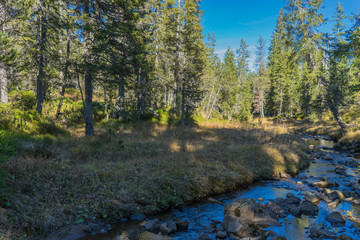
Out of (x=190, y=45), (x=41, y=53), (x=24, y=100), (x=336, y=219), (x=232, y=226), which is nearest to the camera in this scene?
(x=232, y=226)

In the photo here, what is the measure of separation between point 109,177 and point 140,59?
979 centimetres

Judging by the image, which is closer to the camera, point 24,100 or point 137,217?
point 137,217

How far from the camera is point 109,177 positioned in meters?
6.87

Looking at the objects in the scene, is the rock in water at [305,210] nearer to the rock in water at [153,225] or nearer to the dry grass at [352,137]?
the rock in water at [153,225]

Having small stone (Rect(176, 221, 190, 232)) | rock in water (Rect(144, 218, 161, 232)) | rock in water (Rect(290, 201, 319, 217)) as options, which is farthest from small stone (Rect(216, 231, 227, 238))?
rock in water (Rect(290, 201, 319, 217))

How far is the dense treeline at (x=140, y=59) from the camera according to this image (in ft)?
36.4

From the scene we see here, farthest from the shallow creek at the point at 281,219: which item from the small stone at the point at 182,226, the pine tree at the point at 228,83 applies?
the pine tree at the point at 228,83

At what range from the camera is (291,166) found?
37.6 feet

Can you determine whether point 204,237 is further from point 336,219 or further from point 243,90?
point 243,90

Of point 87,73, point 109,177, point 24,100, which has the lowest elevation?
point 109,177

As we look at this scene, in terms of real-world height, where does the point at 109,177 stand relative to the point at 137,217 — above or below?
above

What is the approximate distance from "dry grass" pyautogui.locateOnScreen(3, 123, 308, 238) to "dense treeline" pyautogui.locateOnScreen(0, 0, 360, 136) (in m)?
3.44

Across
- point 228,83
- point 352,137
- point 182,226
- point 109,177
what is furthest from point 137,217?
point 228,83

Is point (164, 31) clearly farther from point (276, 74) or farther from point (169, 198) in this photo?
point (276, 74)
